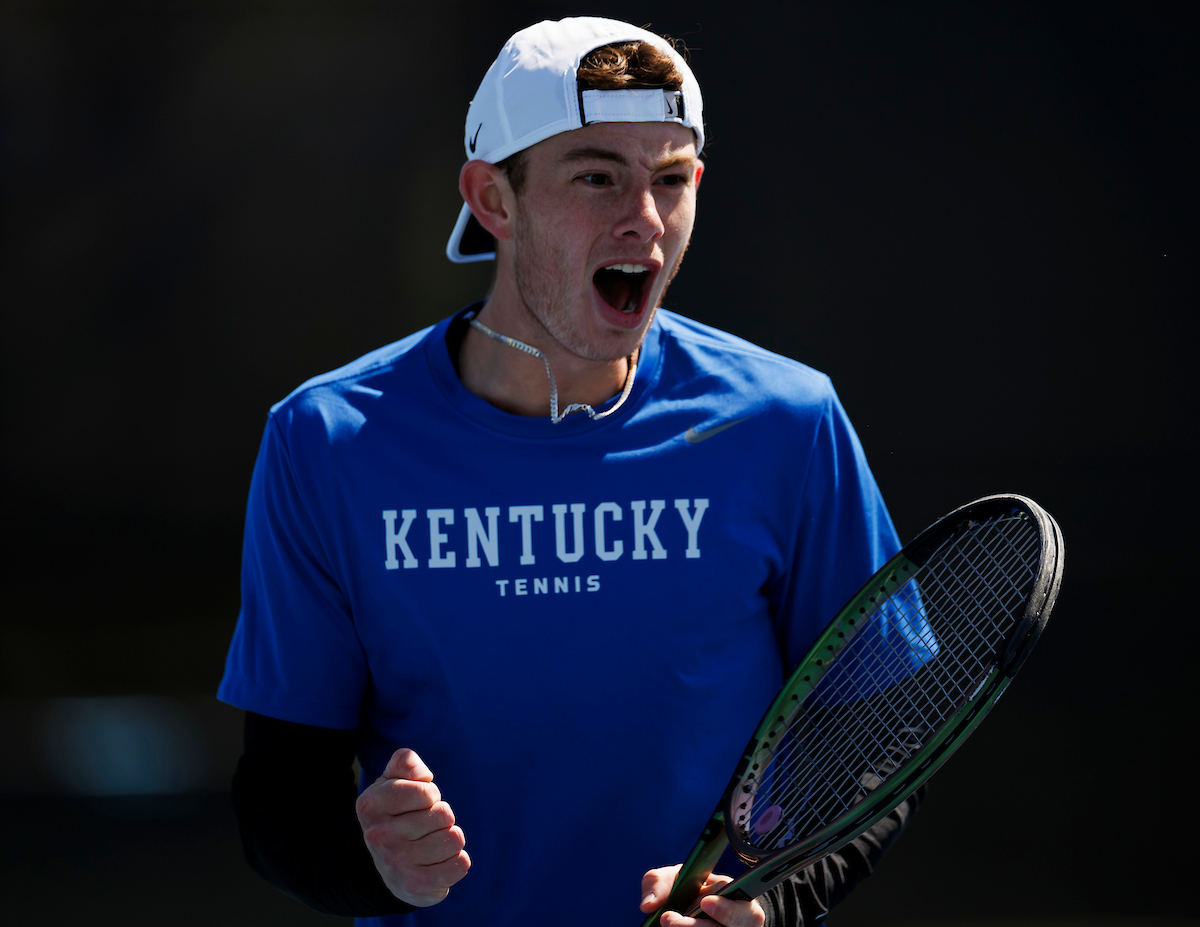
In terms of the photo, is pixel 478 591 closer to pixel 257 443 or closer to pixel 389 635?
pixel 389 635

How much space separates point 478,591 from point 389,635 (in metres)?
0.15

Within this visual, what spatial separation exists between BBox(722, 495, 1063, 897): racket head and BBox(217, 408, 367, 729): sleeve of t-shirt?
2.06ft

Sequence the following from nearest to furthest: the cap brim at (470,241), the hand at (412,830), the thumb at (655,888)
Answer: the hand at (412,830) → the thumb at (655,888) → the cap brim at (470,241)

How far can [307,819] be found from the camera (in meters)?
1.72

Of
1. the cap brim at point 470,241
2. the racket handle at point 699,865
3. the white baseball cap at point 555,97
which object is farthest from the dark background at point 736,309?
the racket handle at point 699,865

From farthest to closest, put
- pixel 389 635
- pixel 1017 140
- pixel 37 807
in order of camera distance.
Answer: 1. pixel 37 807
2. pixel 1017 140
3. pixel 389 635

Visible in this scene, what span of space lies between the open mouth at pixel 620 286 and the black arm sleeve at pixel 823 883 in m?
0.90

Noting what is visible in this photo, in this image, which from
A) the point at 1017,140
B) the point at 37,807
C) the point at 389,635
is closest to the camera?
the point at 389,635

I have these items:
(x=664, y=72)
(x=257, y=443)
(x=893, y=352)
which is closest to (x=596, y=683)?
(x=664, y=72)

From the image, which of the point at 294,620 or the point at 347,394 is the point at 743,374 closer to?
the point at 347,394

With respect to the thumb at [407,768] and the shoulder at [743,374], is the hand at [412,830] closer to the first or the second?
the thumb at [407,768]

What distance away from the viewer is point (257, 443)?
450cm

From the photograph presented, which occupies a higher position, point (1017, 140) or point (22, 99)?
point (22, 99)

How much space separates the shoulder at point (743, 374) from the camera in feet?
5.98
